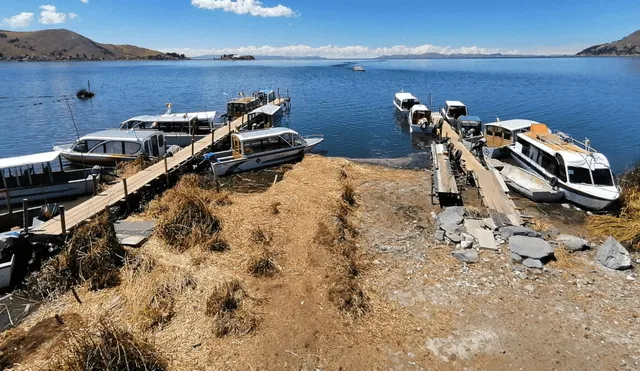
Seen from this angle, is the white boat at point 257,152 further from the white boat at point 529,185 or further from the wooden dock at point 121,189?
the white boat at point 529,185

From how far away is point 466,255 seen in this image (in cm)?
1327

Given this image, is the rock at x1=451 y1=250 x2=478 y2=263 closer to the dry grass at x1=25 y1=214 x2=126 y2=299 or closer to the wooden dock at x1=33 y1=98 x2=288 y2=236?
the dry grass at x1=25 y1=214 x2=126 y2=299

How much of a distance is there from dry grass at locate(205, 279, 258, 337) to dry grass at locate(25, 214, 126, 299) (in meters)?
3.72

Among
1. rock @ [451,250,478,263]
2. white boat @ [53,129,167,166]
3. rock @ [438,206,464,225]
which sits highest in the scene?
white boat @ [53,129,167,166]

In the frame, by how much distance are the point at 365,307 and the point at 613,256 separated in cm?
902

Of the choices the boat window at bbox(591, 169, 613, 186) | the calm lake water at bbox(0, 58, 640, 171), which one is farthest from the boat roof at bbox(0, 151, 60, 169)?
the boat window at bbox(591, 169, 613, 186)

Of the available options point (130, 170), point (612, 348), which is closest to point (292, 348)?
point (612, 348)

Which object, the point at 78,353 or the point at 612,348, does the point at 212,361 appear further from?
the point at 612,348

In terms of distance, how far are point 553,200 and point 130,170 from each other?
2476cm

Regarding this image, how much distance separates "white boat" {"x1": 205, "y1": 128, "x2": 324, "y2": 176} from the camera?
26.0 meters

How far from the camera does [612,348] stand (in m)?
9.16

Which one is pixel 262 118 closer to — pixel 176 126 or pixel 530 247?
pixel 176 126

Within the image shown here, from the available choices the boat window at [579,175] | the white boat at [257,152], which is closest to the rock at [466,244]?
the boat window at [579,175]

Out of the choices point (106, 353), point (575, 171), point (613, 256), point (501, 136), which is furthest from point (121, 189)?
point (501, 136)
